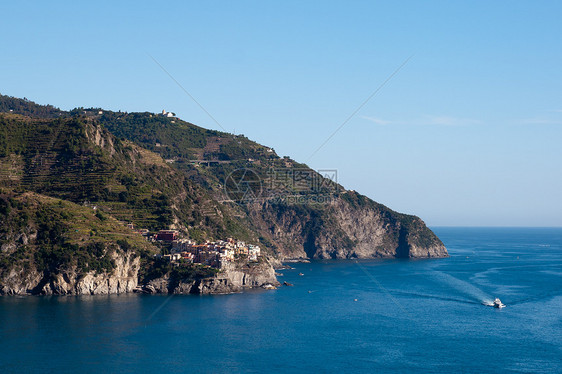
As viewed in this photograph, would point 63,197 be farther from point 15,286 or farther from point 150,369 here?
point 150,369

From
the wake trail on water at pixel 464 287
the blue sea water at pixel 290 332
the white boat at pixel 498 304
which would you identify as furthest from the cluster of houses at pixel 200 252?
the white boat at pixel 498 304

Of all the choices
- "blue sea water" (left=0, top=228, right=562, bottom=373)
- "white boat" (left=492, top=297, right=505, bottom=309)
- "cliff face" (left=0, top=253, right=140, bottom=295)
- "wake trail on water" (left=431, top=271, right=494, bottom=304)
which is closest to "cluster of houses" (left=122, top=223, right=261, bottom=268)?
"cliff face" (left=0, top=253, right=140, bottom=295)

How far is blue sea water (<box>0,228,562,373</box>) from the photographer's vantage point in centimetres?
7094

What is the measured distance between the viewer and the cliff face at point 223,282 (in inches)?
4427

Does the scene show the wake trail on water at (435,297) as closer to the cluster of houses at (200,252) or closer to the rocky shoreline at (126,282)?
the rocky shoreline at (126,282)

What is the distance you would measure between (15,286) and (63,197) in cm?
2956

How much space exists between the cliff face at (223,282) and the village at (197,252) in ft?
6.05

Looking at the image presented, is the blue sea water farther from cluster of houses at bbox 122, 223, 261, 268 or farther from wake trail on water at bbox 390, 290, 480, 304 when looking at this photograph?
cluster of houses at bbox 122, 223, 261, 268

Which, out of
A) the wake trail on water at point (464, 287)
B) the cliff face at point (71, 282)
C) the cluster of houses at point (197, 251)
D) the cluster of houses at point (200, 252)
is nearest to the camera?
the cliff face at point (71, 282)

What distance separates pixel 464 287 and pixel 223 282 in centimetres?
5275

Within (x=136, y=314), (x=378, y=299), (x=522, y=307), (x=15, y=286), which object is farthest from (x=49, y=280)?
(x=522, y=307)

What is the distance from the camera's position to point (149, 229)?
125562 millimetres

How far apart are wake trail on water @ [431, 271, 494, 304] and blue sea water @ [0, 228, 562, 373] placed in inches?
30.1

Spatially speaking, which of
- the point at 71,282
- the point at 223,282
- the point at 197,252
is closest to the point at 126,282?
the point at 71,282
